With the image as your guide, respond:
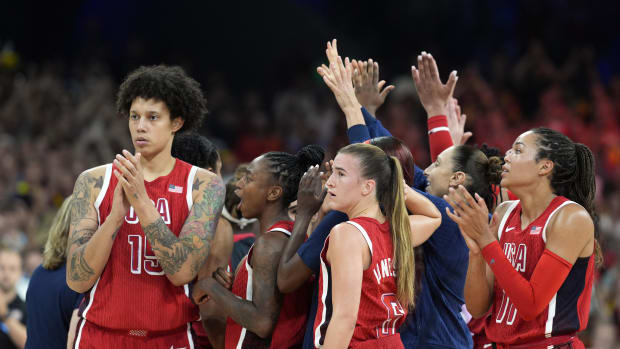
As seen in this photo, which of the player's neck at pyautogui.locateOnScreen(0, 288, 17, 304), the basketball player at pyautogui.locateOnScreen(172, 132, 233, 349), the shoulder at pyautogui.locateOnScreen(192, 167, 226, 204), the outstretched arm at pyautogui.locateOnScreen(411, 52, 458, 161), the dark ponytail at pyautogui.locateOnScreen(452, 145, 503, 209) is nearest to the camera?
the shoulder at pyautogui.locateOnScreen(192, 167, 226, 204)

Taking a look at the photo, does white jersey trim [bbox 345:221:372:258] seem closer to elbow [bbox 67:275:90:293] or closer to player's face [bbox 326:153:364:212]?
player's face [bbox 326:153:364:212]

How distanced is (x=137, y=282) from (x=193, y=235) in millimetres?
359

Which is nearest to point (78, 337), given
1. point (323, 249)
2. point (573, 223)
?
point (323, 249)

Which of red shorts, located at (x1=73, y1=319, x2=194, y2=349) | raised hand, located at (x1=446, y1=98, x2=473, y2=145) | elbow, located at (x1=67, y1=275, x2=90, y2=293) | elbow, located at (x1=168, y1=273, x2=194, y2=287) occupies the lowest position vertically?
red shorts, located at (x1=73, y1=319, x2=194, y2=349)

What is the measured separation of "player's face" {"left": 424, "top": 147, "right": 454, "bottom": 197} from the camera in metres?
4.25

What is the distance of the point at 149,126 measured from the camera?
363 centimetres

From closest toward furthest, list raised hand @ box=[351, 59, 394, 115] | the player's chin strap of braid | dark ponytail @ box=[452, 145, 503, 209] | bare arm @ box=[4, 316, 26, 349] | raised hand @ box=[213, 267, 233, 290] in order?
raised hand @ box=[213, 267, 233, 290]
dark ponytail @ box=[452, 145, 503, 209]
raised hand @ box=[351, 59, 394, 115]
the player's chin strap of braid
bare arm @ box=[4, 316, 26, 349]

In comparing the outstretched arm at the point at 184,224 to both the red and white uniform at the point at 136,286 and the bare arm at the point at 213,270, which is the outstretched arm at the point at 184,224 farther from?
the bare arm at the point at 213,270

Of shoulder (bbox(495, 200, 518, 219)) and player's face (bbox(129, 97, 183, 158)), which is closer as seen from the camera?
player's face (bbox(129, 97, 183, 158))

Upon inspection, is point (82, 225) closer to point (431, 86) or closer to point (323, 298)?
point (323, 298)

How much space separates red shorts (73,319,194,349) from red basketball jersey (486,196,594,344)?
1659 millimetres

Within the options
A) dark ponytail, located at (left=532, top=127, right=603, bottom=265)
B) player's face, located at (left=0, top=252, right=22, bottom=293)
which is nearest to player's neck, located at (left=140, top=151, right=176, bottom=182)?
dark ponytail, located at (left=532, top=127, right=603, bottom=265)

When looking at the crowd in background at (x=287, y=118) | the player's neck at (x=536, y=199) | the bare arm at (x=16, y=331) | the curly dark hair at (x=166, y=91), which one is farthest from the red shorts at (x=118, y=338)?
the crowd in background at (x=287, y=118)

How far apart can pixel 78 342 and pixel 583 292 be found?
8.21ft
